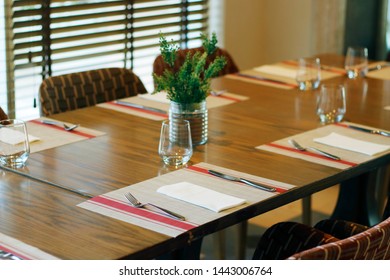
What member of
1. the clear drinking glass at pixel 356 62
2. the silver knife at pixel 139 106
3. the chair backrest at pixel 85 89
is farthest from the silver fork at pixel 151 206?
the clear drinking glass at pixel 356 62

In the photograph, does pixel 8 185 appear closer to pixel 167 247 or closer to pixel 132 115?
pixel 167 247

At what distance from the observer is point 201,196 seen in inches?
81.0

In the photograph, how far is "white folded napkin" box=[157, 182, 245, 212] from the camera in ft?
6.55

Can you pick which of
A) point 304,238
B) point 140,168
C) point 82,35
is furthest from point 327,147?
point 82,35

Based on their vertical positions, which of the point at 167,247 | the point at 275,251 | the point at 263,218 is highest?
the point at 167,247

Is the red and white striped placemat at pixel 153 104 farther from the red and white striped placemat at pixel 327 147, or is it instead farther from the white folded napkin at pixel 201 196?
the white folded napkin at pixel 201 196

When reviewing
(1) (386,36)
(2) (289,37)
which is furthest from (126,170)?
(1) (386,36)

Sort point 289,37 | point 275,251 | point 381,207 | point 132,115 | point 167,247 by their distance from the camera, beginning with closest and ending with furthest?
1. point 167,247
2. point 275,251
3. point 132,115
4. point 381,207
5. point 289,37

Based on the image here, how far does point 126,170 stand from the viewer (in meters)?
2.28

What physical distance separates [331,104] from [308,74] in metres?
0.51

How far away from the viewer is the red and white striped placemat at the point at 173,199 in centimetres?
189

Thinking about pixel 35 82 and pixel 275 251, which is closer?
pixel 275 251

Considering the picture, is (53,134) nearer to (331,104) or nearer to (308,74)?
(331,104)
